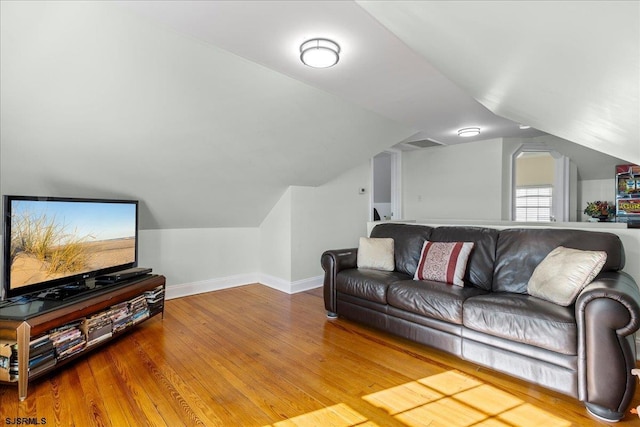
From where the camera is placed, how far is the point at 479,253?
8.82ft

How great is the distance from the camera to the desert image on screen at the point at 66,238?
2129mm

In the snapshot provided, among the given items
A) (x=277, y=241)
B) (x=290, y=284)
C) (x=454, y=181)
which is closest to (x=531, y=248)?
(x=290, y=284)

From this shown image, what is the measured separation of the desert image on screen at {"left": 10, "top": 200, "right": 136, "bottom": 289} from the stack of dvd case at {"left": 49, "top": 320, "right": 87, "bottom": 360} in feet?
1.45

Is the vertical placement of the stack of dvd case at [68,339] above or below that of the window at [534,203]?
below

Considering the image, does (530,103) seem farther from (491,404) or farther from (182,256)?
(182,256)

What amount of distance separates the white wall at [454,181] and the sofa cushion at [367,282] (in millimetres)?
2939

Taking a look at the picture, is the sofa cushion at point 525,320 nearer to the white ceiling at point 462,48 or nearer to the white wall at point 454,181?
the white ceiling at point 462,48

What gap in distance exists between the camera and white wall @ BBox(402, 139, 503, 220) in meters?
4.95

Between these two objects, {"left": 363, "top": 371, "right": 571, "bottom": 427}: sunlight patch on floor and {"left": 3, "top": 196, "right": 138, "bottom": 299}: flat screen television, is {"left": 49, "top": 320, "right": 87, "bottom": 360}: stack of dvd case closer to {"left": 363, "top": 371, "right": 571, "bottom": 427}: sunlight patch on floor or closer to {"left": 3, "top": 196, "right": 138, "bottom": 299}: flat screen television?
{"left": 3, "top": 196, "right": 138, "bottom": 299}: flat screen television

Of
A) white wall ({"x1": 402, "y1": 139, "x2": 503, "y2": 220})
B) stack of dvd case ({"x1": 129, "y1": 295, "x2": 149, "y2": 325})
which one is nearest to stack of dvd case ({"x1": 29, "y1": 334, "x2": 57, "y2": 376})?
stack of dvd case ({"x1": 129, "y1": 295, "x2": 149, "y2": 325})

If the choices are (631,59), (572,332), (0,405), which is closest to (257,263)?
(0,405)

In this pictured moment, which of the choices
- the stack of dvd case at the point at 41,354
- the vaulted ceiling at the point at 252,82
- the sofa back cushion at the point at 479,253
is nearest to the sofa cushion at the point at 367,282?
the sofa back cushion at the point at 479,253

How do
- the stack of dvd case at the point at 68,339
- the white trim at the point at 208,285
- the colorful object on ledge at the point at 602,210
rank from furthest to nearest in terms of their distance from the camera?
the colorful object on ledge at the point at 602,210, the white trim at the point at 208,285, the stack of dvd case at the point at 68,339

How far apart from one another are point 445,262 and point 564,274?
85 centimetres
